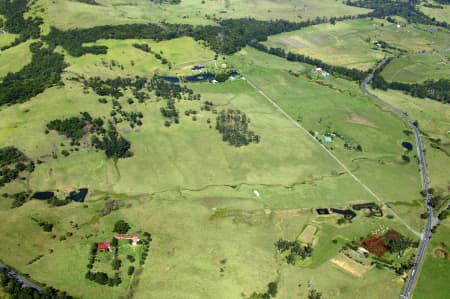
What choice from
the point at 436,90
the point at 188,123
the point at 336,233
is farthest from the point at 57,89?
the point at 436,90

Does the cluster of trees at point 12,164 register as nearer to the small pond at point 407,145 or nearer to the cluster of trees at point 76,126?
the cluster of trees at point 76,126

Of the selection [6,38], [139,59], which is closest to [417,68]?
[139,59]

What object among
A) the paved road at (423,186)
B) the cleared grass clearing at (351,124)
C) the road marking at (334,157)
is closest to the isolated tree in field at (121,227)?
the paved road at (423,186)

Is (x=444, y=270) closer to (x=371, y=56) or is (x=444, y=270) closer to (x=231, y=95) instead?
(x=231, y=95)

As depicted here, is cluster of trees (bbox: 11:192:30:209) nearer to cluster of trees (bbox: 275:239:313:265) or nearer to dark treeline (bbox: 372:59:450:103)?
cluster of trees (bbox: 275:239:313:265)

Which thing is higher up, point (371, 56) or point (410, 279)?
point (371, 56)

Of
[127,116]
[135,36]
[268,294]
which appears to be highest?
[135,36]

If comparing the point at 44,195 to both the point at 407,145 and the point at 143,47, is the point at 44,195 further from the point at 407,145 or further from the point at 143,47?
the point at 407,145
